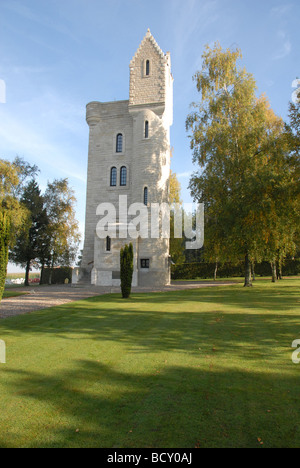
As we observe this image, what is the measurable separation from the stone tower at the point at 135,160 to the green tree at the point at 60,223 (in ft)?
15.7

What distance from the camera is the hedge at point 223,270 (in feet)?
126

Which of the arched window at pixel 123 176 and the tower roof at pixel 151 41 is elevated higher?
the tower roof at pixel 151 41

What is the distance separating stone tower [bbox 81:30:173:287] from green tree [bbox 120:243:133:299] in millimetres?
8314

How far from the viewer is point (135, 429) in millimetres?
3834

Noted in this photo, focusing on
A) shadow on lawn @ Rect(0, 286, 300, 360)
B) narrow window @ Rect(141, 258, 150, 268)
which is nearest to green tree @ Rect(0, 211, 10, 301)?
shadow on lawn @ Rect(0, 286, 300, 360)

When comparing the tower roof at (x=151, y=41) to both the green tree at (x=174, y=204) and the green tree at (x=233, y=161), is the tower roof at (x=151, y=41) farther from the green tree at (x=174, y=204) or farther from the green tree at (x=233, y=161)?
the green tree at (x=174, y=204)

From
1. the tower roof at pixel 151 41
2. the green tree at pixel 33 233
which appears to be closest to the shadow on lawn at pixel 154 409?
the green tree at pixel 33 233

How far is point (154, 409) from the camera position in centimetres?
435

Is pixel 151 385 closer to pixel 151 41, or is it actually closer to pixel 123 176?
pixel 123 176

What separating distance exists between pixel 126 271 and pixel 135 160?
14.2 m

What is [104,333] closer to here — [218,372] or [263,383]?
[218,372]

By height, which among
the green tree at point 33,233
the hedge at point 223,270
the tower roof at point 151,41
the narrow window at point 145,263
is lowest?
the hedge at point 223,270

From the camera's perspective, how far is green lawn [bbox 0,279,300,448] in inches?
147

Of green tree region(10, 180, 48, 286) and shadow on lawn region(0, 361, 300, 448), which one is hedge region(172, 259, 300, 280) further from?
shadow on lawn region(0, 361, 300, 448)
